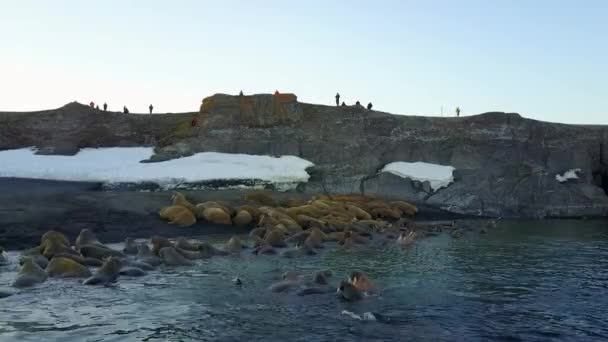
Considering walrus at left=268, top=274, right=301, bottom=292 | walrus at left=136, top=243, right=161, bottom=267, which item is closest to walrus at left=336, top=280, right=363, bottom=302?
walrus at left=268, top=274, right=301, bottom=292

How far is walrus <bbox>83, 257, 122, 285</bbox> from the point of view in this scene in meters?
12.9

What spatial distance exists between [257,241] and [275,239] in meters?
0.61

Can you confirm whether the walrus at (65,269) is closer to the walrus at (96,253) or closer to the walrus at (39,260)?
the walrus at (39,260)

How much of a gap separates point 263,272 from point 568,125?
36.9 metres

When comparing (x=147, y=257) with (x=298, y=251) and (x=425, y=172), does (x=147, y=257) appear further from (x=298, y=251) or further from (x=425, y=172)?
(x=425, y=172)

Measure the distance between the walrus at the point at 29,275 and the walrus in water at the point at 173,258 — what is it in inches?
126

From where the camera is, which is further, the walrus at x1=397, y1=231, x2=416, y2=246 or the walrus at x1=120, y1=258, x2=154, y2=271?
the walrus at x1=397, y1=231, x2=416, y2=246

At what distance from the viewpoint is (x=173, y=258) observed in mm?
15586

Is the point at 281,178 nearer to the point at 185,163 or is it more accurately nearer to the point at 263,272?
the point at 185,163

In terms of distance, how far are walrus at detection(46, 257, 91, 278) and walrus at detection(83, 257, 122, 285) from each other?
52 cm

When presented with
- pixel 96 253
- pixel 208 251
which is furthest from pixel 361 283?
Answer: pixel 96 253

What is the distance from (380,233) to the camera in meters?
24.0

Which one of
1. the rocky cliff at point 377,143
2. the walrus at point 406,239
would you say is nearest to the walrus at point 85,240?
the walrus at point 406,239

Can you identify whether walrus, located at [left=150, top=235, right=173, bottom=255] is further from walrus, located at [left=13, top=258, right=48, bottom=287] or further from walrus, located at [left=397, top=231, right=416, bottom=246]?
walrus, located at [left=397, top=231, right=416, bottom=246]
